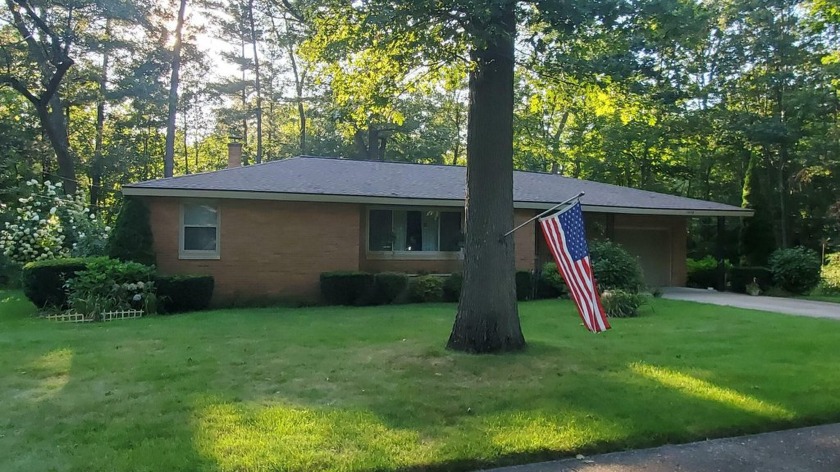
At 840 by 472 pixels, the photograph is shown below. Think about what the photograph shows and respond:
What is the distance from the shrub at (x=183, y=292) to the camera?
1361 centimetres

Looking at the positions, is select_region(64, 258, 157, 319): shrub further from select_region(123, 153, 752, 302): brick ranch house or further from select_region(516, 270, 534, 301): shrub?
select_region(516, 270, 534, 301): shrub

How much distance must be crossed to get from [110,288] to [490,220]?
29.4 feet

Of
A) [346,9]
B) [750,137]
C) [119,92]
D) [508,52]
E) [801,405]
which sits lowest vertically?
[801,405]

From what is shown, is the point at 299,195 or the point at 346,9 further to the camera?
the point at 299,195

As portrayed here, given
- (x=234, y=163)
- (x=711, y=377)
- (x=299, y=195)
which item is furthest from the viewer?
(x=234, y=163)

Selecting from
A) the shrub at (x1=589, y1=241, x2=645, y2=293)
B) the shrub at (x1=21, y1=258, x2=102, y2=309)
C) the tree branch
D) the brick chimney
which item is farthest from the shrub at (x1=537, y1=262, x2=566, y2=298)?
the tree branch

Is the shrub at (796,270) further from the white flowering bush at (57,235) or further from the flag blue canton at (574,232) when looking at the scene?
the white flowering bush at (57,235)

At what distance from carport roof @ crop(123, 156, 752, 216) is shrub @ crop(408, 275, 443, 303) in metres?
2.22

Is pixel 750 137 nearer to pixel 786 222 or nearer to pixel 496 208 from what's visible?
pixel 786 222

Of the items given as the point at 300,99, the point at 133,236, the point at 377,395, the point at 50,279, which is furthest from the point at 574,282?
the point at 300,99

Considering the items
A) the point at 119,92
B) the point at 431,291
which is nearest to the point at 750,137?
the point at 431,291

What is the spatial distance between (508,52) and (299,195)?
27.4 feet

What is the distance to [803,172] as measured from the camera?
24.4m

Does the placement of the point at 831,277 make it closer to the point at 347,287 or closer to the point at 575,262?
the point at 347,287
